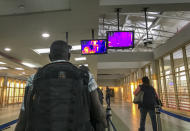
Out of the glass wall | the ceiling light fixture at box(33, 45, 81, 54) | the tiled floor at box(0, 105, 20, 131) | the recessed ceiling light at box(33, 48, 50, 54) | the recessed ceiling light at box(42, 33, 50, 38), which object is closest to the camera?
the recessed ceiling light at box(42, 33, 50, 38)

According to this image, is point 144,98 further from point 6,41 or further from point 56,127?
point 6,41

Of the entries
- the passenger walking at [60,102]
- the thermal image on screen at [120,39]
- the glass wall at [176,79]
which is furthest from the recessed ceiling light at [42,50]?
the glass wall at [176,79]

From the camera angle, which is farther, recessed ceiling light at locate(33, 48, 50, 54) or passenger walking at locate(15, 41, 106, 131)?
recessed ceiling light at locate(33, 48, 50, 54)

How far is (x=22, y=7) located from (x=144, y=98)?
12.6ft

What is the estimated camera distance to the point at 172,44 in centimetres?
792

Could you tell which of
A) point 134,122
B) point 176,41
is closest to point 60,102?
point 134,122

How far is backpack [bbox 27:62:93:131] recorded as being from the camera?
2.90ft

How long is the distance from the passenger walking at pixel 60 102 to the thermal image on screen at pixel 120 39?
3145mm

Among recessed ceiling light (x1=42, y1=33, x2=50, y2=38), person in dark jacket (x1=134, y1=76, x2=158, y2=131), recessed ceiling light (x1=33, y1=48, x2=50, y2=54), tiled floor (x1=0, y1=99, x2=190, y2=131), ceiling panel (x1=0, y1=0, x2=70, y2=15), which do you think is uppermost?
ceiling panel (x1=0, y1=0, x2=70, y2=15)

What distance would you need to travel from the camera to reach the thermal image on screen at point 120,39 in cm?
397

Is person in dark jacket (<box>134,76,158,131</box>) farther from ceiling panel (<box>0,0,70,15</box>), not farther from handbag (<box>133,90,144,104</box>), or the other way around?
ceiling panel (<box>0,0,70,15</box>)

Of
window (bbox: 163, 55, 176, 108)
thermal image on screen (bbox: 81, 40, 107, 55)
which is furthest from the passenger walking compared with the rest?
window (bbox: 163, 55, 176, 108)

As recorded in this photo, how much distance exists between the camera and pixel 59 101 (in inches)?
35.6

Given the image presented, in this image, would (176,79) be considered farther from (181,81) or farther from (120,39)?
(120,39)
